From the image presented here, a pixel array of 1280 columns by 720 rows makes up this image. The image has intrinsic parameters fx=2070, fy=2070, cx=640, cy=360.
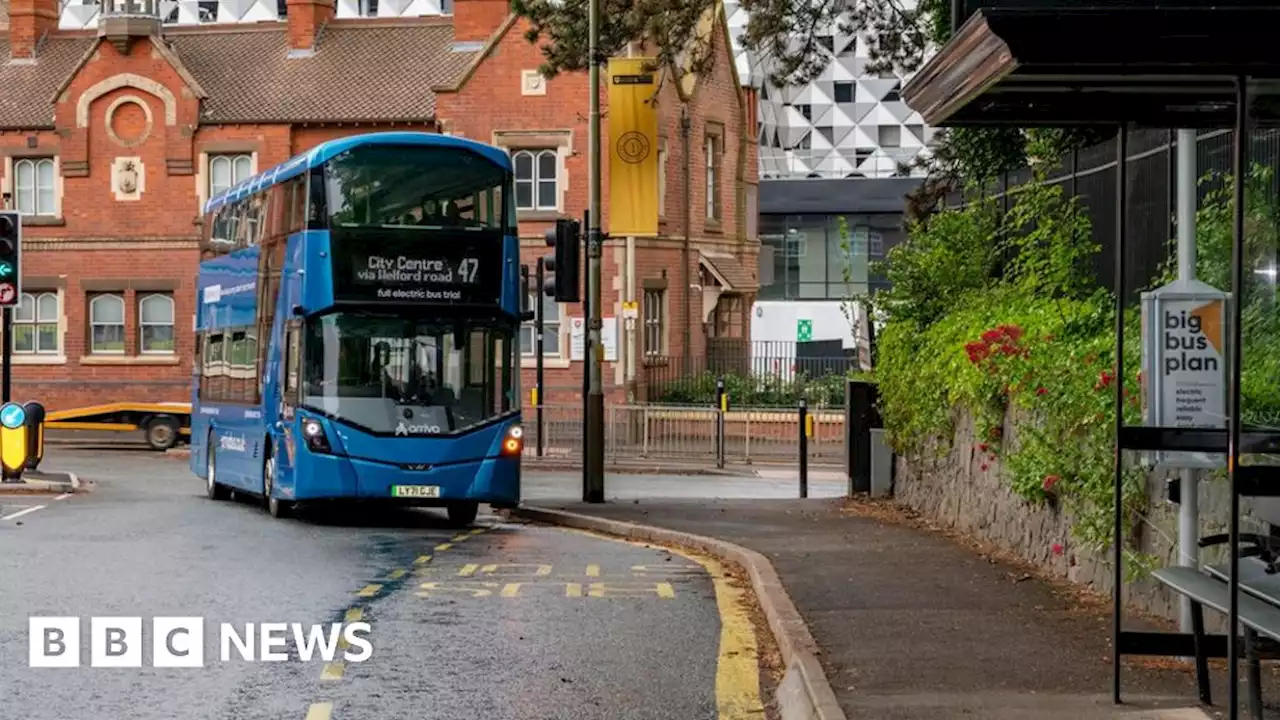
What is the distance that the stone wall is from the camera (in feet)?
37.4

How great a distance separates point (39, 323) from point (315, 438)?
105 feet

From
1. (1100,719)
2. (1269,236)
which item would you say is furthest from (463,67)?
(1100,719)

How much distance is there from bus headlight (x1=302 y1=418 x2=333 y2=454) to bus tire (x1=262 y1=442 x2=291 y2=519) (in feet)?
4.44

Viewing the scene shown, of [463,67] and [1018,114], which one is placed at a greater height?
[463,67]

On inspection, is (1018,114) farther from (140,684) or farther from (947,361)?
(947,361)

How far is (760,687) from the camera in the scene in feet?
35.6

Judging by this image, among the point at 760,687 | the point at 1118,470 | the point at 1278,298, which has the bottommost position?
the point at 760,687

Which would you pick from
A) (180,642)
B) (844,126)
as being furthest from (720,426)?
(844,126)

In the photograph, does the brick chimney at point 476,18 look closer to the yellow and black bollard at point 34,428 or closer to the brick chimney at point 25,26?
the brick chimney at point 25,26

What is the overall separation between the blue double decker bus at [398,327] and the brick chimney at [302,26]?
31409mm

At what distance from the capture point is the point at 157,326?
52.6 meters

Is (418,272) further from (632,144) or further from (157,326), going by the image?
(157,326)

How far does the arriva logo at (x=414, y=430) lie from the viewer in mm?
23062

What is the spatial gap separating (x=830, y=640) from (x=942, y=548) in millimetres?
6322
